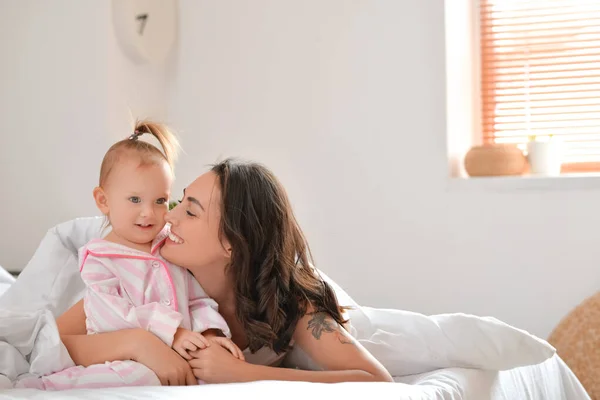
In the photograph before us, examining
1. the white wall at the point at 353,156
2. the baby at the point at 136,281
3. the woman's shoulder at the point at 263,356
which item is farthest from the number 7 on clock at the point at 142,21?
the woman's shoulder at the point at 263,356

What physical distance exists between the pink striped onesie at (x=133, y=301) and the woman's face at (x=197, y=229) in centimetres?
→ 4

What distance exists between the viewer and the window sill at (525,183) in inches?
120

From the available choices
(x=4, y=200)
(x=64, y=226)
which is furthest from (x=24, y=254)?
(x=64, y=226)

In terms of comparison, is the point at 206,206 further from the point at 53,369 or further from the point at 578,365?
the point at 578,365

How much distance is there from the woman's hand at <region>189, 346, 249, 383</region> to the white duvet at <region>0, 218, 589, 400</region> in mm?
130

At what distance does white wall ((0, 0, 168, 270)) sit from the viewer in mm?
3250

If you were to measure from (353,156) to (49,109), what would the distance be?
3.77ft

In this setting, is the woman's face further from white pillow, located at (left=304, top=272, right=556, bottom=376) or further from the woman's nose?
white pillow, located at (left=304, top=272, right=556, bottom=376)

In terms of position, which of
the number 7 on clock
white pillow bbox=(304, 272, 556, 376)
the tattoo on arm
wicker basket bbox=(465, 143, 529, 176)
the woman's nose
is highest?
the number 7 on clock

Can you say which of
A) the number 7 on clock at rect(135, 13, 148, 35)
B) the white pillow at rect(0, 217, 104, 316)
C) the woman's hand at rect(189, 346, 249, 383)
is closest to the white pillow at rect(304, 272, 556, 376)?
the woman's hand at rect(189, 346, 249, 383)

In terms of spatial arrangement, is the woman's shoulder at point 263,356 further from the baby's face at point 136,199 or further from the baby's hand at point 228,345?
the baby's face at point 136,199

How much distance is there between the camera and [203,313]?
66.7 inches

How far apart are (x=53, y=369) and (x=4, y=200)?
73.4 inches

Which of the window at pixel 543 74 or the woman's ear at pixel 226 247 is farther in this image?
the window at pixel 543 74
